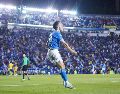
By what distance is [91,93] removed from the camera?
1150 cm

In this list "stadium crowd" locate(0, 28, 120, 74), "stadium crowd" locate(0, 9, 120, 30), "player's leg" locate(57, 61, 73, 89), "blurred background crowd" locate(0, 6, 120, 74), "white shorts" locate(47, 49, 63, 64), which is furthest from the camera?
"stadium crowd" locate(0, 9, 120, 30)

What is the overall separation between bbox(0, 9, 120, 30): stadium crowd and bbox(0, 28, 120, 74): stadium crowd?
2.53m

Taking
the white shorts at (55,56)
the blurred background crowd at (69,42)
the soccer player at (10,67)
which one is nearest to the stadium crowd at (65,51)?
the blurred background crowd at (69,42)

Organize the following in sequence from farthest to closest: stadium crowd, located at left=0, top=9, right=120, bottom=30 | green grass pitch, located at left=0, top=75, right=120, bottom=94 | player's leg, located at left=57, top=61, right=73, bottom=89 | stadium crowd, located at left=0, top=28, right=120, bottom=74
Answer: stadium crowd, located at left=0, top=9, right=120, bottom=30 < stadium crowd, located at left=0, top=28, right=120, bottom=74 < player's leg, located at left=57, top=61, right=73, bottom=89 < green grass pitch, located at left=0, top=75, right=120, bottom=94

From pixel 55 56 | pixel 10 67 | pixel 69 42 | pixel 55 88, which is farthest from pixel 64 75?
pixel 69 42

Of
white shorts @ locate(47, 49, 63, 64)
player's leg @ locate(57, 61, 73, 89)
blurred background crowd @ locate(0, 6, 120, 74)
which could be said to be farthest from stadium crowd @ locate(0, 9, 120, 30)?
player's leg @ locate(57, 61, 73, 89)

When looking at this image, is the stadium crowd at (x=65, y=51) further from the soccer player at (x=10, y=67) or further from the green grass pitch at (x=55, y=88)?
the green grass pitch at (x=55, y=88)

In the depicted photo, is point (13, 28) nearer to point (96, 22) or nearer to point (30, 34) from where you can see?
point (30, 34)

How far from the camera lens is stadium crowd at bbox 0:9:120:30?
5703cm

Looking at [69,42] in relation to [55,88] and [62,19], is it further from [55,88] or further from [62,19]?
[55,88]

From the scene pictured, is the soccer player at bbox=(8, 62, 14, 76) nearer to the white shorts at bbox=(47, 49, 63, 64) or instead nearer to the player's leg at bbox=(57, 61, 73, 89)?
the white shorts at bbox=(47, 49, 63, 64)

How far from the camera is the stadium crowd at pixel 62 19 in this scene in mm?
57031

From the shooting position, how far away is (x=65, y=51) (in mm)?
50812

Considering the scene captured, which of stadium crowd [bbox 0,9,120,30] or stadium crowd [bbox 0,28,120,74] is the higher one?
stadium crowd [bbox 0,9,120,30]
